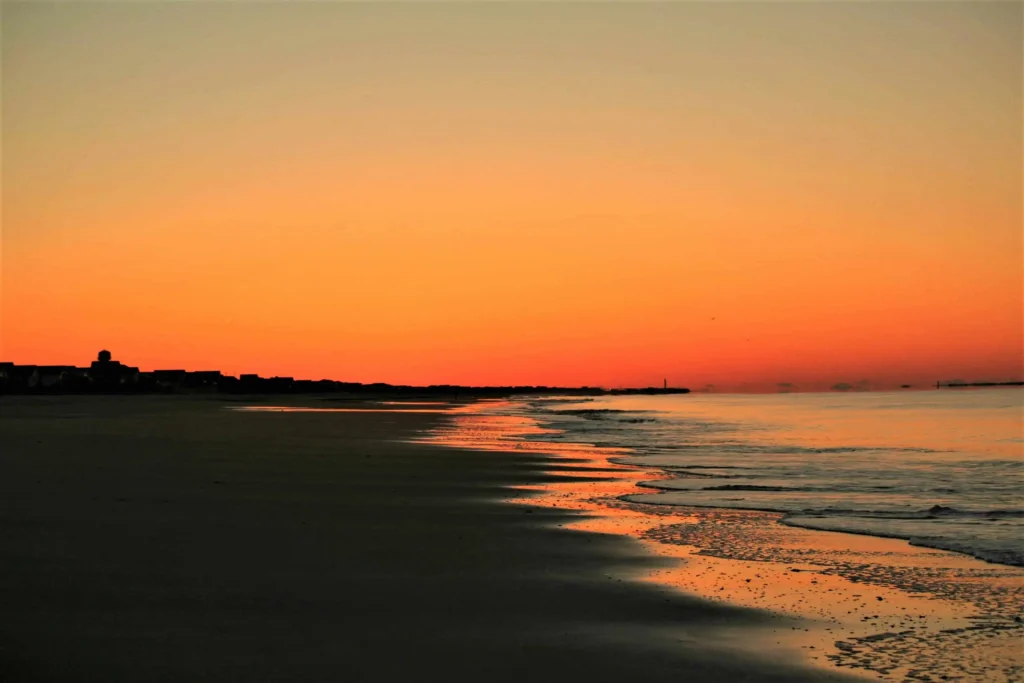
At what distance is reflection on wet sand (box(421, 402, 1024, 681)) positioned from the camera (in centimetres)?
758

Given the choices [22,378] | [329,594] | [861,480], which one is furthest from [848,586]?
[22,378]

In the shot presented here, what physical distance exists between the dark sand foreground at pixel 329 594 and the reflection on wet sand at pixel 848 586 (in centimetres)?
53

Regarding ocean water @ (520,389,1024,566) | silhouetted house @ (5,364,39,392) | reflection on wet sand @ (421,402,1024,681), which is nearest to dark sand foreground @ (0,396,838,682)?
reflection on wet sand @ (421,402,1024,681)

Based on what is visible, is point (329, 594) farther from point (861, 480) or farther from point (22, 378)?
point (22, 378)

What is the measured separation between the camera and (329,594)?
9.48m

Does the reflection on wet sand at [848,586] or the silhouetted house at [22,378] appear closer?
the reflection on wet sand at [848,586]

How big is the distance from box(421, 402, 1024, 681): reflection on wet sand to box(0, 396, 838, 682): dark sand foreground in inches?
20.9

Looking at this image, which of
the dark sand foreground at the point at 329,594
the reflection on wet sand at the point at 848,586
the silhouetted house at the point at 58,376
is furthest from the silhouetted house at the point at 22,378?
the reflection on wet sand at the point at 848,586

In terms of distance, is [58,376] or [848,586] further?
[58,376]

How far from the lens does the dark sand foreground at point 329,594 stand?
7207 mm

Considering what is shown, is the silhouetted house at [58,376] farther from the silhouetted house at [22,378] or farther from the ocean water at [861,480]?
the ocean water at [861,480]

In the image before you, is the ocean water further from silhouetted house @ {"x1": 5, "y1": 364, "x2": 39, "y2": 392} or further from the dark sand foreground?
silhouetted house @ {"x1": 5, "y1": 364, "x2": 39, "y2": 392}

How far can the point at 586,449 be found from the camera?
33.6 meters

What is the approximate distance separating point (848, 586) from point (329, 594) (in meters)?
5.26
